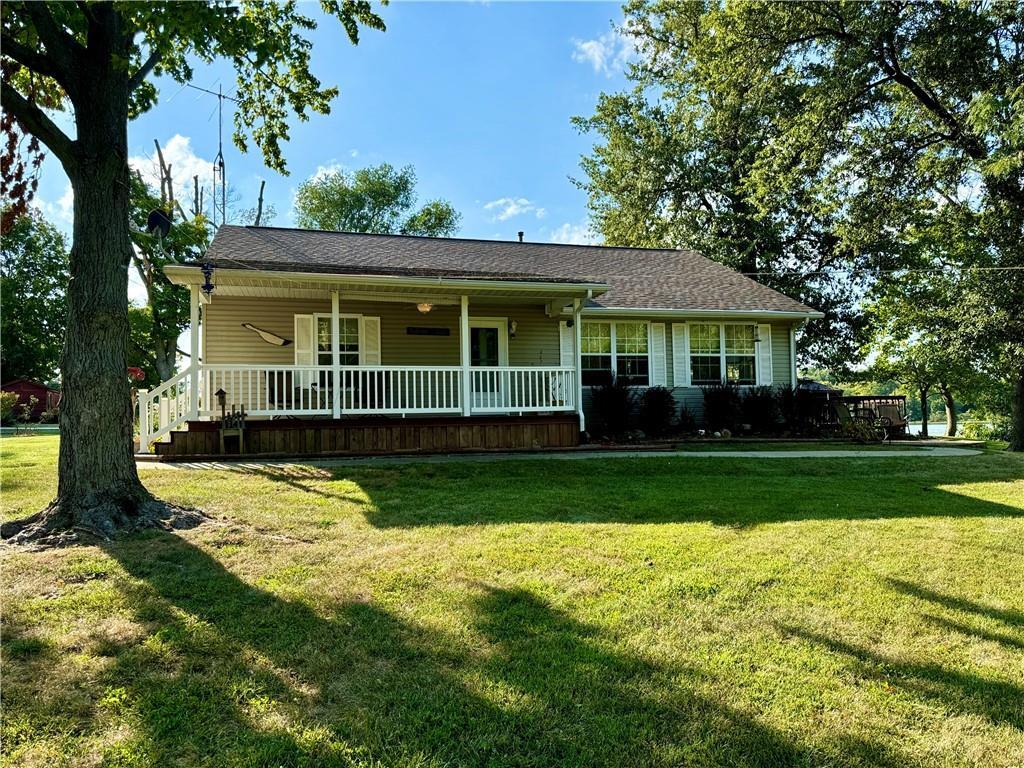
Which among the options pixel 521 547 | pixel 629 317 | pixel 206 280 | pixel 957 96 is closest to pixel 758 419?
pixel 629 317

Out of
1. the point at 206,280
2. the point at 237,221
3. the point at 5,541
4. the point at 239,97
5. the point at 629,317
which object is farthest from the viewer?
the point at 237,221

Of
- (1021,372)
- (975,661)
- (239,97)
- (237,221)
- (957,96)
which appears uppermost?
(237,221)

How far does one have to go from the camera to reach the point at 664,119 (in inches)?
884

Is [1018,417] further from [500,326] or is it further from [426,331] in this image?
[426,331]

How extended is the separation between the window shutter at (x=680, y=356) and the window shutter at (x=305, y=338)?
8.62 m

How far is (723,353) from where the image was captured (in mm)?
14766

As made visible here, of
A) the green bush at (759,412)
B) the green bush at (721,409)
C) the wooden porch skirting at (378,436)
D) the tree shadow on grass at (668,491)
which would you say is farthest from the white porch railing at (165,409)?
the green bush at (759,412)

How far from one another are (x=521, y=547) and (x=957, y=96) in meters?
16.7

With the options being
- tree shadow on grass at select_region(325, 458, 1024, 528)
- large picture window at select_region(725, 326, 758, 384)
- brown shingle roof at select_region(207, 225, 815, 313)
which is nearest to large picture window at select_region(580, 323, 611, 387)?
brown shingle roof at select_region(207, 225, 815, 313)

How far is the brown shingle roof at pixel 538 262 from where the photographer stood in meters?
12.4

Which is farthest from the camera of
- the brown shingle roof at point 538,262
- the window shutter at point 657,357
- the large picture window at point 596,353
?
the window shutter at point 657,357

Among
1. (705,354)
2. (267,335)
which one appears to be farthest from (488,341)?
(705,354)

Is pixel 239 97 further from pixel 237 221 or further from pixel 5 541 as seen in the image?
pixel 237 221

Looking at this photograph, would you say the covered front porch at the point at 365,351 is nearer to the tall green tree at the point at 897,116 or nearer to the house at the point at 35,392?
the tall green tree at the point at 897,116
